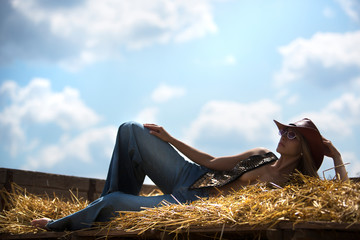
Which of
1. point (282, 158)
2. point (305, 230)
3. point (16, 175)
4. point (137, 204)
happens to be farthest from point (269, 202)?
point (16, 175)

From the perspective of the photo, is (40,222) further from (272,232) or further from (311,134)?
(311,134)

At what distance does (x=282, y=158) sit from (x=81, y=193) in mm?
2280

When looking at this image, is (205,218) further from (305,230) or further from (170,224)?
(305,230)

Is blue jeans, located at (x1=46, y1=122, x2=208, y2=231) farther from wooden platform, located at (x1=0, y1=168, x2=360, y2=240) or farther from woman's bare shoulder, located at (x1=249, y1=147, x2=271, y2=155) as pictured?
wooden platform, located at (x1=0, y1=168, x2=360, y2=240)

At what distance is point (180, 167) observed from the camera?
146 inches

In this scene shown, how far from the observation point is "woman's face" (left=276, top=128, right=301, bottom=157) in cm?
332

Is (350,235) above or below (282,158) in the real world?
below

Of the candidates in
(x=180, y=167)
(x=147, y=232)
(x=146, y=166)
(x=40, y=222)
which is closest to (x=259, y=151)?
(x=180, y=167)

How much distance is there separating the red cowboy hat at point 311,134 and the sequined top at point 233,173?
0.27 meters

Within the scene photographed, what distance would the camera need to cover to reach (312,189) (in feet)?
8.25

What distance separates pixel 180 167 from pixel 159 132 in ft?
1.09

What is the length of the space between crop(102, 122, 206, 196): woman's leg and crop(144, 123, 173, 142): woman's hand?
0.11 ft

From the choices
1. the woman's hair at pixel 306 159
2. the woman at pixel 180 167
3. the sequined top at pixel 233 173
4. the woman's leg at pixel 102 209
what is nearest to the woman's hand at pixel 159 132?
the woman at pixel 180 167

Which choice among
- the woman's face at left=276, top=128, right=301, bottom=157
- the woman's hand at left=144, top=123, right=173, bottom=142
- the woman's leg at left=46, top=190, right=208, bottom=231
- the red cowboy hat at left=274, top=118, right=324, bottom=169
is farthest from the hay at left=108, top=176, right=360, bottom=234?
the woman's hand at left=144, top=123, right=173, bottom=142
